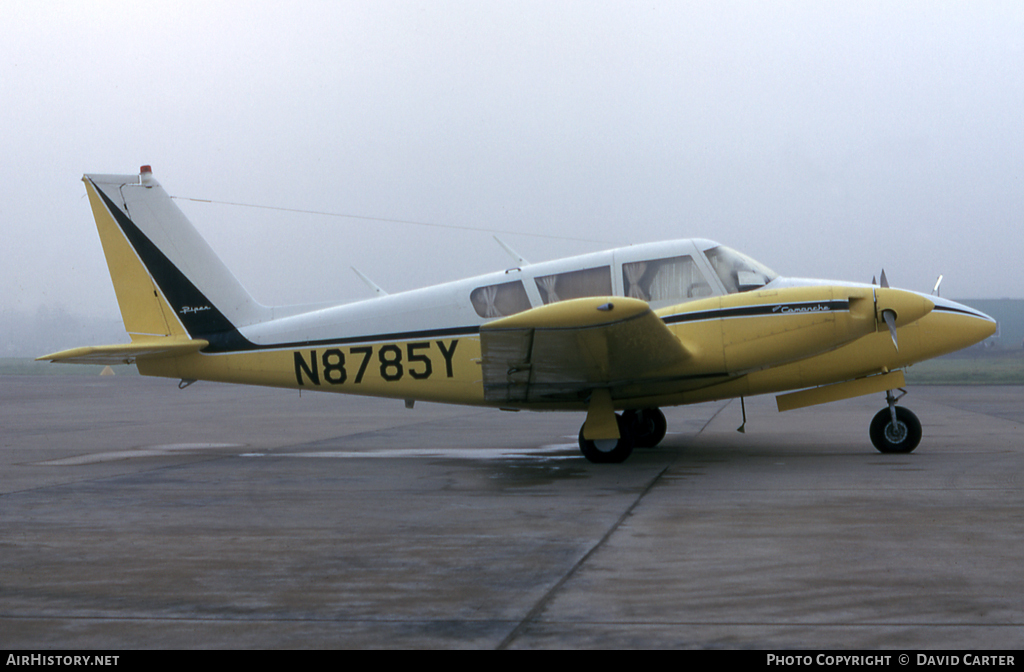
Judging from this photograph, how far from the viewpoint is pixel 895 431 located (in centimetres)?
1079

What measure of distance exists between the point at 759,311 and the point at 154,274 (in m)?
8.49

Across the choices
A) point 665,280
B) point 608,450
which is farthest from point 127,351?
point 665,280

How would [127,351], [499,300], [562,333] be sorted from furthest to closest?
1. [127,351]
2. [499,300]
3. [562,333]

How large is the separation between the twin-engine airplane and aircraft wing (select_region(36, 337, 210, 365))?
0.03 meters

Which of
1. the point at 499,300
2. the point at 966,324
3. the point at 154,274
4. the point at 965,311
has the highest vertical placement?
the point at 154,274

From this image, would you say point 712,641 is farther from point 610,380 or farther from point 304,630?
point 610,380

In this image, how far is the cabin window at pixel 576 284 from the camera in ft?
34.9

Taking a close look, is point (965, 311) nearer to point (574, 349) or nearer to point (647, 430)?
point (647, 430)

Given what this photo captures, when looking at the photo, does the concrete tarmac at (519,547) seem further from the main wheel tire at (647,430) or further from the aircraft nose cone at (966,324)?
the aircraft nose cone at (966,324)

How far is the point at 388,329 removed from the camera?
1148 cm

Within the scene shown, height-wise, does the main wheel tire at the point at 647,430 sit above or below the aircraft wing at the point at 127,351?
below

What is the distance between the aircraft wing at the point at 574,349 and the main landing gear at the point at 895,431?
2.91 m

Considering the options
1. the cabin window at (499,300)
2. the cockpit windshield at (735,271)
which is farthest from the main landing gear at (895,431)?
the cabin window at (499,300)
